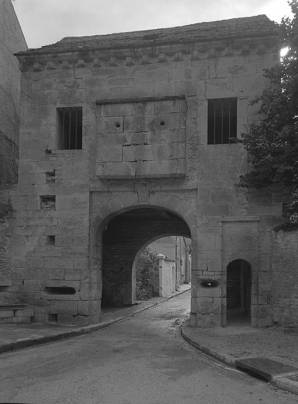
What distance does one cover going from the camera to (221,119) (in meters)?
11.9

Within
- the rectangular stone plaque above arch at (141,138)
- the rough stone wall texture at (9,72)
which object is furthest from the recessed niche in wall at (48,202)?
the rough stone wall texture at (9,72)

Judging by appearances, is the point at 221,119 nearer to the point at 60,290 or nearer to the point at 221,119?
the point at 221,119

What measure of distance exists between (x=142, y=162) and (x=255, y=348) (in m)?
5.42

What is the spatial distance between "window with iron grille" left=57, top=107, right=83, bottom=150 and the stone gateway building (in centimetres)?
7

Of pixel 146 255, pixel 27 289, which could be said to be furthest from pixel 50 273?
pixel 146 255

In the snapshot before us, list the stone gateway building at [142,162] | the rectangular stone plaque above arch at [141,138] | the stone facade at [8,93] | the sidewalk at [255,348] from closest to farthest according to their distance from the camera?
the sidewalk at [255,348] < the stone gateway building at [142,162] < the rectangular stone plaque above arch at [141,138] < the stone facade at [8,93]

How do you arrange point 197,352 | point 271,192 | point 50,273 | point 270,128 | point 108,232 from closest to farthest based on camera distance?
point 197,352 < point 270,128 < point 271,192 < point 50,273 < point 108,232

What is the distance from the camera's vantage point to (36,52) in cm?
1215

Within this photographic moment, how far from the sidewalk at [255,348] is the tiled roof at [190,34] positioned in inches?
288

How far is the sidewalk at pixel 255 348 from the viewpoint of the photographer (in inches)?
241

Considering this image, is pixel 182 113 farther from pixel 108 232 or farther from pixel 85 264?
pixel 108 232

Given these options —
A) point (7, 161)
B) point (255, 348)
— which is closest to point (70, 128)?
point (7, 161)

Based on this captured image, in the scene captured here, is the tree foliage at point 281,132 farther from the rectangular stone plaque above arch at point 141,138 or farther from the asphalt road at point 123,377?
the asphalt road at point 123,377

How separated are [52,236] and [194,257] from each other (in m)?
3.93
